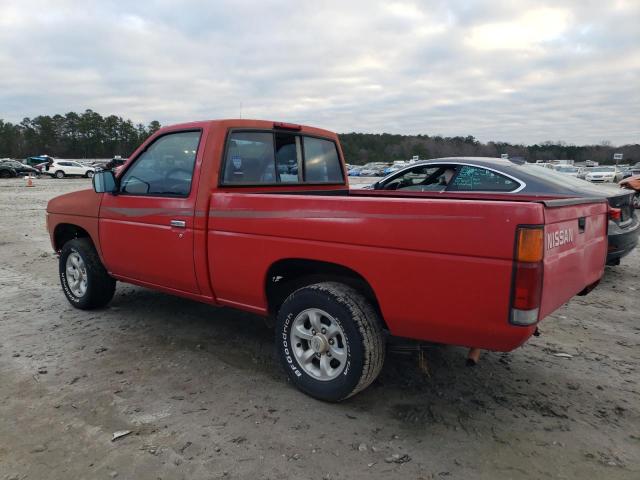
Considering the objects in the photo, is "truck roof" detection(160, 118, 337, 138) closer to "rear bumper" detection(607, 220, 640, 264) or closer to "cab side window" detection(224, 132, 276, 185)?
"cab side window" detection(224, 132, 276, 185)

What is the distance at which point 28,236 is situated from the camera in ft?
33.5

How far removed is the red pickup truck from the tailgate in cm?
2

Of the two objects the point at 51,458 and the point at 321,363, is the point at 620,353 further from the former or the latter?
the point at 51,458

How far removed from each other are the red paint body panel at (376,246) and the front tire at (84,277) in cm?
61

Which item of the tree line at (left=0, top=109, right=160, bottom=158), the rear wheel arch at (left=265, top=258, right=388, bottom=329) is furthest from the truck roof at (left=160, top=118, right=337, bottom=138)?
the tree line at (left=0, top=109, right=160, bottom=158)

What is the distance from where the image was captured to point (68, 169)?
133 feet

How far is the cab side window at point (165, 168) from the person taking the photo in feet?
12.7

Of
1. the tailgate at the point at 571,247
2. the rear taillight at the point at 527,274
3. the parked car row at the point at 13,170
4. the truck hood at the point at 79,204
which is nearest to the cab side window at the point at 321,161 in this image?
the truck hood at the point at 79,204

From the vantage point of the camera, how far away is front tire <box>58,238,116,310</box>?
15.7 ft

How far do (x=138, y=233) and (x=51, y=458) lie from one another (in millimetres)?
2038

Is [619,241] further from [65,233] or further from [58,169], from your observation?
[58,169]

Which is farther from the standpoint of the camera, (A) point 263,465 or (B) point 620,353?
(B) point 620,353

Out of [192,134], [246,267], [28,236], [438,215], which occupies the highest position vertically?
[192,134]

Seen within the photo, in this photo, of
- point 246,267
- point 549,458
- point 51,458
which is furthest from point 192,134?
point 549,458
